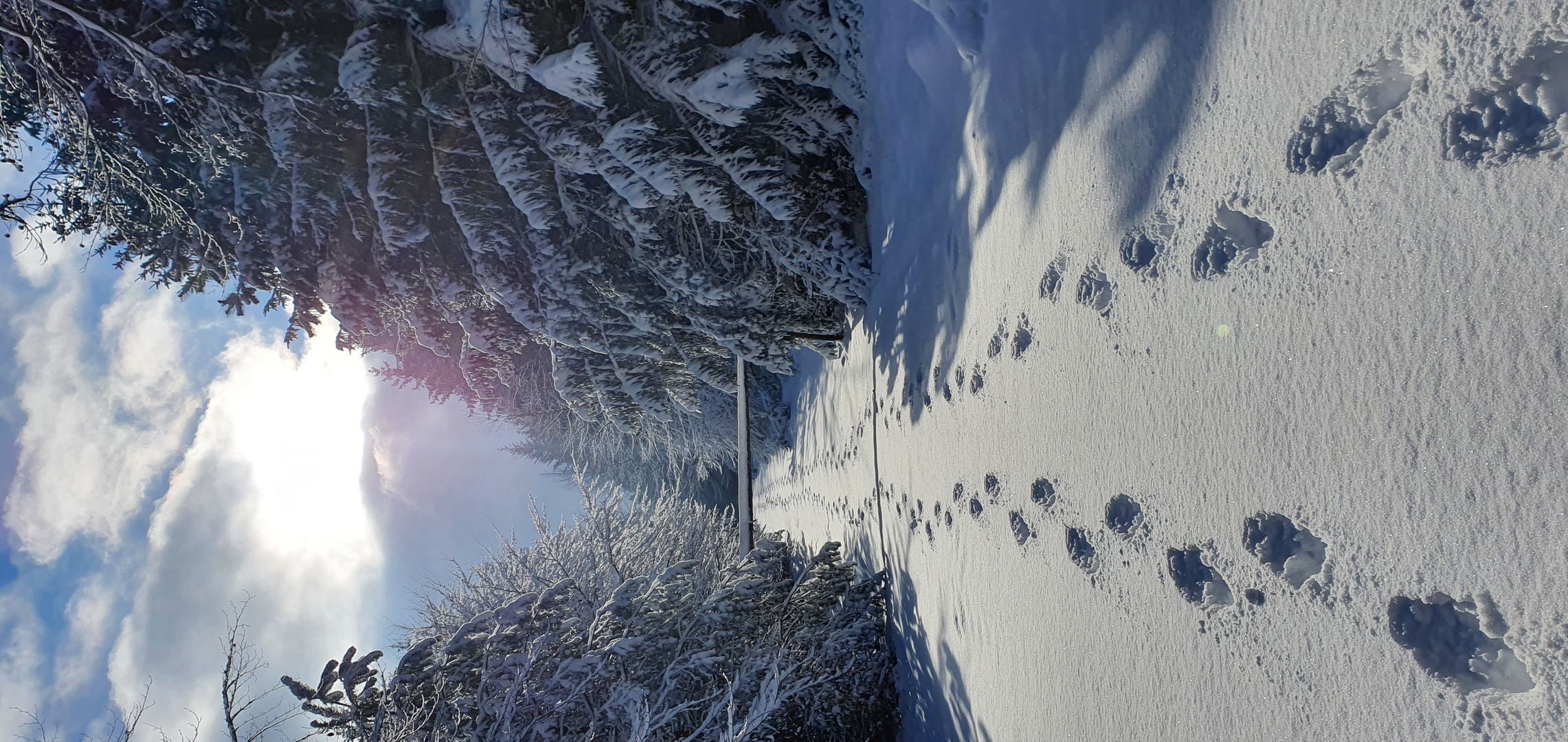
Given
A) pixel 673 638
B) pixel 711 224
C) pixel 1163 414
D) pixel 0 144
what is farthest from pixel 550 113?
pixel 1163 414

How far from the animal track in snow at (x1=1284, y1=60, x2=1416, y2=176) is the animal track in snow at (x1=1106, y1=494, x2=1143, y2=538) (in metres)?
1.15

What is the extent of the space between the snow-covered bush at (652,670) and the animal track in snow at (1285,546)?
2977 millimetres

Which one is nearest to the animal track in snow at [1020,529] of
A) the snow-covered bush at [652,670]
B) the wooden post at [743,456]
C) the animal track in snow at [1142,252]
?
the animal track in snow at [1142,252]

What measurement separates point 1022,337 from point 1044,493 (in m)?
0.69

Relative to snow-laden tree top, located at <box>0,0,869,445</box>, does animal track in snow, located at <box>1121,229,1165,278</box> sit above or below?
below

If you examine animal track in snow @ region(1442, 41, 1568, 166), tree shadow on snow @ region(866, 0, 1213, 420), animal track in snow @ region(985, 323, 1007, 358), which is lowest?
animal track in snow @ region(1442, 41, 1568, 166)

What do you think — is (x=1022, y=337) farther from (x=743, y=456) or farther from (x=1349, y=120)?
(x=743, y=456)

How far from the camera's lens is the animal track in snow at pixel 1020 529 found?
11.2ft

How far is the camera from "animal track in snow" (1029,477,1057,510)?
124 inches

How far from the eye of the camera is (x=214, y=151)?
5414 millimetres

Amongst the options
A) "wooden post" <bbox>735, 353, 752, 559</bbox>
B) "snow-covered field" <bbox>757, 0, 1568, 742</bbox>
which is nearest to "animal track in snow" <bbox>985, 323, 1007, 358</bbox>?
"snow-covered field" <bbox>757, 0, 1568, 742</bbox>

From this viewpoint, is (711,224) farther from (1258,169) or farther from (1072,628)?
(1258,169)

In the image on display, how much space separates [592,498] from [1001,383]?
20.5ft

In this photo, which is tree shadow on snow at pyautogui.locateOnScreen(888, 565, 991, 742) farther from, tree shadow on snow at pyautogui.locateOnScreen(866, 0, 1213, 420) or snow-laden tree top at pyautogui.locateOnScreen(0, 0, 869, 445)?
snow-laden tree top at pyautogui.locateOnScreen(0, 0, 869, 445)
